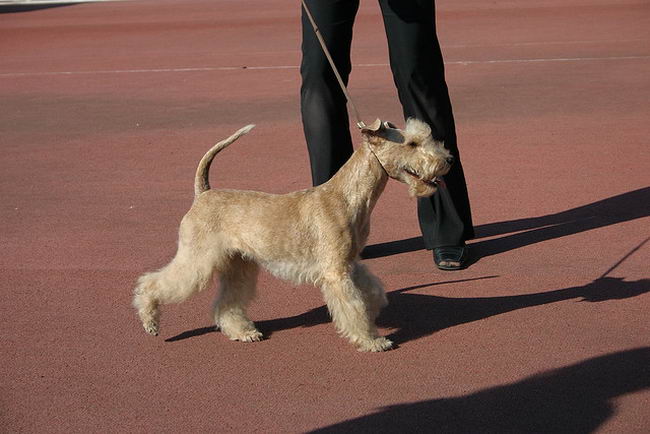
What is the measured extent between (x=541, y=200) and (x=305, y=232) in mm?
3188

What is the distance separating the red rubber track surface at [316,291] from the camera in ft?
14.8

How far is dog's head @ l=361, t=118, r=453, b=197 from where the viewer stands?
15.9 feet

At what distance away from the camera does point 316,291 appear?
602 cm

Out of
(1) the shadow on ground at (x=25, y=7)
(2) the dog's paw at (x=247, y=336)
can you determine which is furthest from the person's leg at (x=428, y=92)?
(1) the shadow on ground at (x=25, y=7)

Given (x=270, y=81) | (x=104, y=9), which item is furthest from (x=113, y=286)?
(x=104, y=9)

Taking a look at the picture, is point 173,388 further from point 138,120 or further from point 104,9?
point 104,9

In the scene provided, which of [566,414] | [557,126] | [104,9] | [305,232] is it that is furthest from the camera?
[104,9]

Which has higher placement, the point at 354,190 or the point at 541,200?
the point at 354,190

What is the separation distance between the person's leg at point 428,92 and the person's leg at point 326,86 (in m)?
0.29

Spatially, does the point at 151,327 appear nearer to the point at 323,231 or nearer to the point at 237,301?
the point at 237,301

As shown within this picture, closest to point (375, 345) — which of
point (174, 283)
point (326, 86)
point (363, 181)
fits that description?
point (363, 181)

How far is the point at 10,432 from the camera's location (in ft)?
14.3

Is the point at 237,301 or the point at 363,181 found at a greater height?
the point at 363,181

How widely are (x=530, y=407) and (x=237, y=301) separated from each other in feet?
5.61
